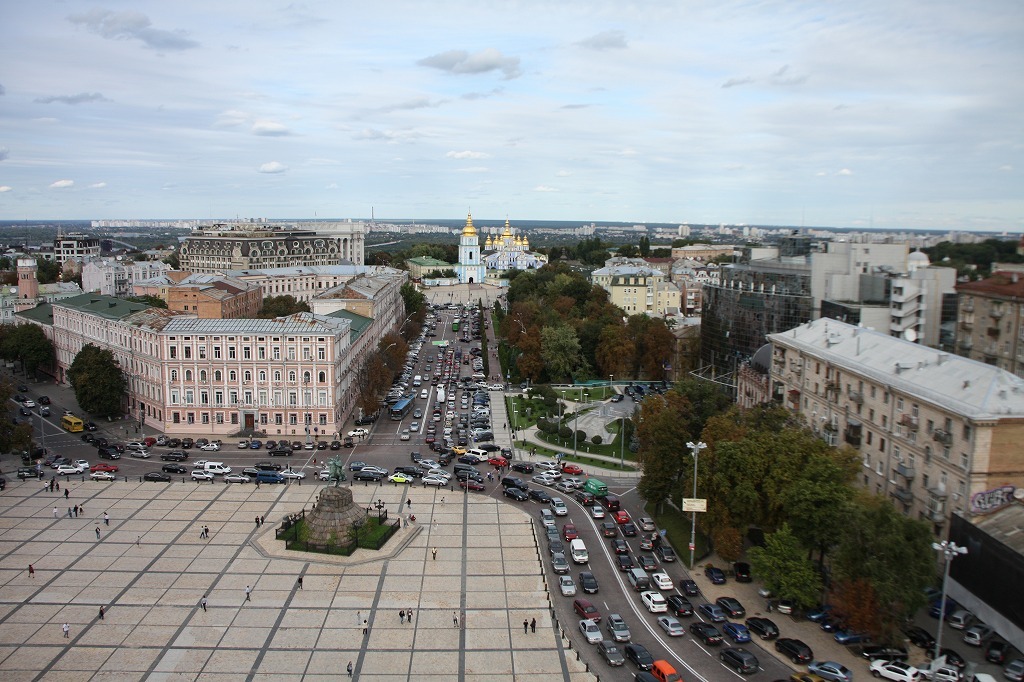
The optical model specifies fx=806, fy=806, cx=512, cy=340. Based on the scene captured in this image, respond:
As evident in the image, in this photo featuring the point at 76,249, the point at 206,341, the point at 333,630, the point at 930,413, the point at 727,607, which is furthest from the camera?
the point at 76,249

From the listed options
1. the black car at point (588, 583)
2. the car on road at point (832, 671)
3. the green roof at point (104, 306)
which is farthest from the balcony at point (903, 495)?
the green roof at point (104, 306)

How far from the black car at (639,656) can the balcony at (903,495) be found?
18.5 meters

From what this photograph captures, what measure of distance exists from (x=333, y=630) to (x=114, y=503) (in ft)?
79.4

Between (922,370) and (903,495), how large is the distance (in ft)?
23.4

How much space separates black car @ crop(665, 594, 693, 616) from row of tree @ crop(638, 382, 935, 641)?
375cm

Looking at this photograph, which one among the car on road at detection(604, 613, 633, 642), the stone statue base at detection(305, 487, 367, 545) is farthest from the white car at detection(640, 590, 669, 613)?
the stone statue base at detection(305, 487, 367, 545)

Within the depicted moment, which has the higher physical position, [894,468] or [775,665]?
[894,468]

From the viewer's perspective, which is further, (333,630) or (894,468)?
(894,468)

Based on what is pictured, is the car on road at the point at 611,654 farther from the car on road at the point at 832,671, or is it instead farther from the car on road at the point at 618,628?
the car on road at the point at 832,671

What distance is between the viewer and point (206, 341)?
68.7m

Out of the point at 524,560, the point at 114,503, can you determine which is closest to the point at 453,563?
the point at 524,560

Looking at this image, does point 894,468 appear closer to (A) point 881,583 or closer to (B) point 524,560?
(A) point 881,583

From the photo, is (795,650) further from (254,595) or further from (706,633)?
(254,595)

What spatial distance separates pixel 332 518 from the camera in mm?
44938
